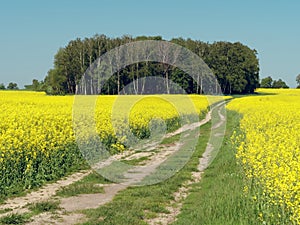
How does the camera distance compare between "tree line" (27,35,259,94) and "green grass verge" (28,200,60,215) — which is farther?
"tree line" (27,35,259,94)

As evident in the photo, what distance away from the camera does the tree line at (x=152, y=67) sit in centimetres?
6788

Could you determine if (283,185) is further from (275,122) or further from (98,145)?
(275,122)

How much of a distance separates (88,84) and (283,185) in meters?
55.4

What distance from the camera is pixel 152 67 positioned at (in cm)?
6619

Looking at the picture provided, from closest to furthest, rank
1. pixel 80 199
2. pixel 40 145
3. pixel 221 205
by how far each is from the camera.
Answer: pixel 221 205 → pixel 80 199 → pixel 40 145

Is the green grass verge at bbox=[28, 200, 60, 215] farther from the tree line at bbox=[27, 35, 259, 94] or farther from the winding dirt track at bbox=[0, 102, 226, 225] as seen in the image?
the tree line at bbox=[27, 35, 259, 94]


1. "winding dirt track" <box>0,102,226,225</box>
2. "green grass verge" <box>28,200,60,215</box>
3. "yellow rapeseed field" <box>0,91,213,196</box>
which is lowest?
"winding dirt track" <box>0,102,226,225</box>

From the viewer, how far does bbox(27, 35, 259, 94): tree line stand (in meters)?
67.9

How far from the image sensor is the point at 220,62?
102188 mm

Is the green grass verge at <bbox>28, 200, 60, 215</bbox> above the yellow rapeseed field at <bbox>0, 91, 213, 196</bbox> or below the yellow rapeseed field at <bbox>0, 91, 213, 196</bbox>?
below

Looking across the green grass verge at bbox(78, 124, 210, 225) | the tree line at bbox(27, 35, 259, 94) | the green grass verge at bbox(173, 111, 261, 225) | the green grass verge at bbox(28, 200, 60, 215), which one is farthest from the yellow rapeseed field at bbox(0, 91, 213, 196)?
the tree line at bbox(27, 35, 259, 94)

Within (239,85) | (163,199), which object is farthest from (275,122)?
(239,85)

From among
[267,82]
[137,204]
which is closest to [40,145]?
[137,204]

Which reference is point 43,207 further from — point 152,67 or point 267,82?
point 267,82
